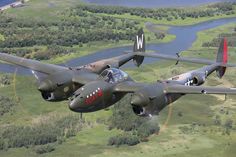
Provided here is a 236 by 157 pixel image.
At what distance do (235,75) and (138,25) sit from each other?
69.8 m

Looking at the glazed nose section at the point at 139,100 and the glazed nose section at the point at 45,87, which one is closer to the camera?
the glazed nose section at the point at 139,100

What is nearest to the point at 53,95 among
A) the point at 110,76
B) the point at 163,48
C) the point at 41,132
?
the point at 110,76

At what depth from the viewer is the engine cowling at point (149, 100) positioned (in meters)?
46.2

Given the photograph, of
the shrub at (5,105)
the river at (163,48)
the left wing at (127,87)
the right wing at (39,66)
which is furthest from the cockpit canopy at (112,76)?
the river at (163,48)

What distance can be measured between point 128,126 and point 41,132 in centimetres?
1764

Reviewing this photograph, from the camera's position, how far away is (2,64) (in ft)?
502

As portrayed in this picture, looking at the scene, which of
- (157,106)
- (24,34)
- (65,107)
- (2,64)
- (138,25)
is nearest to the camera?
(157,106)

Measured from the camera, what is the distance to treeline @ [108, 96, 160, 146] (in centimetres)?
9656

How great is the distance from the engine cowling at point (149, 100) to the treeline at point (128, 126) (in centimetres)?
4887

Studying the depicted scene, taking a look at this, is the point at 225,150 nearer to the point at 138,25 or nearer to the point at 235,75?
the point at 235,75

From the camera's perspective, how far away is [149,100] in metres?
46.6

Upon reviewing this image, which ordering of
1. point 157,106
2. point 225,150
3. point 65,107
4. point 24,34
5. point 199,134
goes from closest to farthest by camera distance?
point 157,106
point 225,150
point 199,134
point 65,107
point 24,34

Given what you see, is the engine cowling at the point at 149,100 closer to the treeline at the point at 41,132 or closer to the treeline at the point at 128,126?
the treeline at the point at 128,126

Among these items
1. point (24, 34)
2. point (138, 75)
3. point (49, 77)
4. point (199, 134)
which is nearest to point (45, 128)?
point (199, 134)
